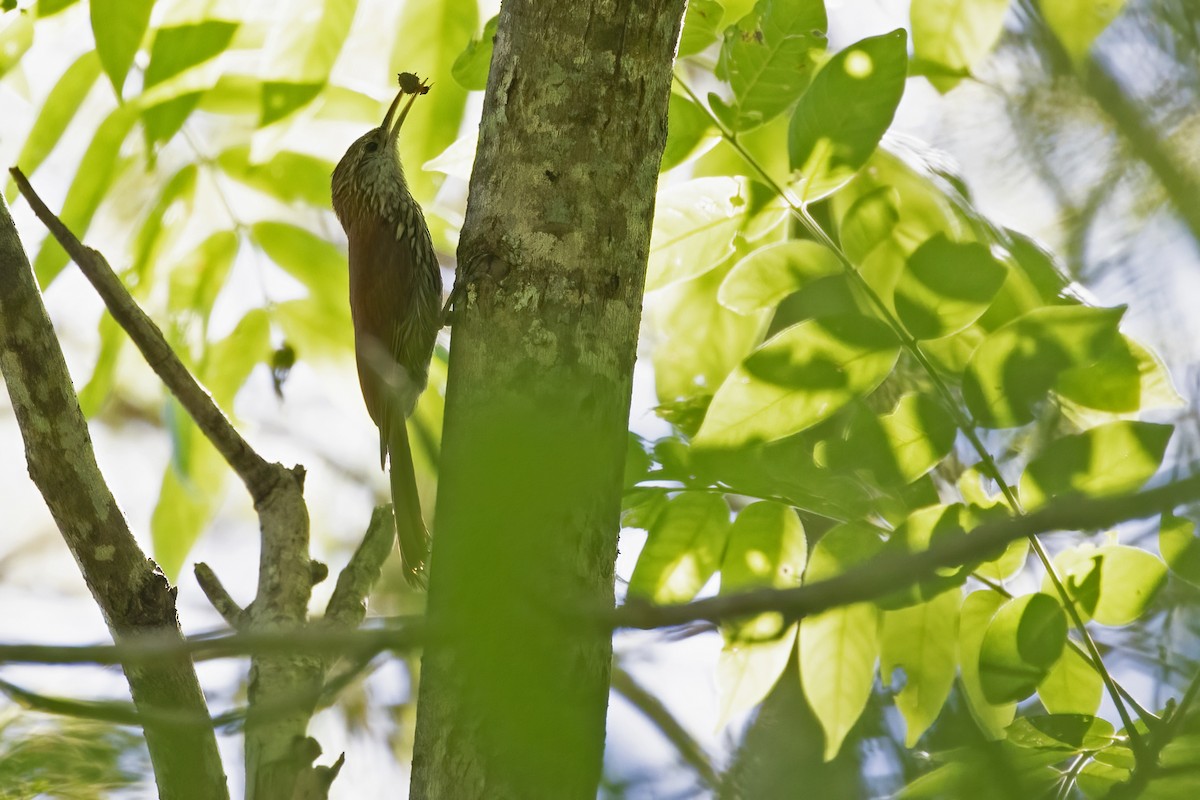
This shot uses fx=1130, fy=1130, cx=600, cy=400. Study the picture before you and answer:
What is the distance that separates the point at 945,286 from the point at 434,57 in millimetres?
1556

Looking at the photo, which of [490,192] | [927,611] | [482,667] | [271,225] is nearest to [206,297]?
[271,225]

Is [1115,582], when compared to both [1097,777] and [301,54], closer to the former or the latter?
[1097,777]

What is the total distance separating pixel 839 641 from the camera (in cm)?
211

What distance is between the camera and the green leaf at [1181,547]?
3.74 ft

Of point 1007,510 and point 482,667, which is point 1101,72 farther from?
point 1007,510

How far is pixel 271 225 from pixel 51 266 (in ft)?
1.98

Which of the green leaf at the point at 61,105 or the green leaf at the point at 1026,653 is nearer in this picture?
the green leaf at the point at 1026,653

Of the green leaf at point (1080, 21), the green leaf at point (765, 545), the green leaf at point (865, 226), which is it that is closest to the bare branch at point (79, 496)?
the green leaf at point (765, 545)

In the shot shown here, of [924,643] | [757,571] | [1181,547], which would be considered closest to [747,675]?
[757,571]

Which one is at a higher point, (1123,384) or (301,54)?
(301,54)

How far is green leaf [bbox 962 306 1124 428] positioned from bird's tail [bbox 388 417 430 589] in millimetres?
1814

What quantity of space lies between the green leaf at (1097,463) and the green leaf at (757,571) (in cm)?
77

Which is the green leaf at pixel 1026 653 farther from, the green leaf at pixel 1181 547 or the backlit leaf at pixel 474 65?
the backlit leaf at pixel 474 65

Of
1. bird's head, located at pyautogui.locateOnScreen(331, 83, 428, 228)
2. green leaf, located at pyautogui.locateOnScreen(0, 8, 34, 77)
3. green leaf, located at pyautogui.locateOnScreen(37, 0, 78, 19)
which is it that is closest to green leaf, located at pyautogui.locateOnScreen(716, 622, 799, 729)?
green leaf, located at pyautogui.locateOnScreen(37, 0, 78, 19)
